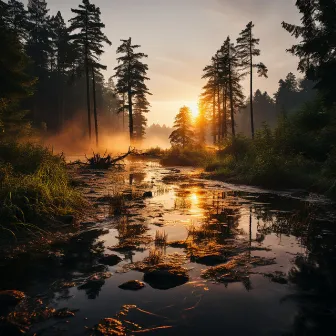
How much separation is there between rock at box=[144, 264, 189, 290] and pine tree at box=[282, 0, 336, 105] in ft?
44.1

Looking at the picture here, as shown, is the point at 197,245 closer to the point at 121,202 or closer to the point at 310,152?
the point at 121,202

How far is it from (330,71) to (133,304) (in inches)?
593

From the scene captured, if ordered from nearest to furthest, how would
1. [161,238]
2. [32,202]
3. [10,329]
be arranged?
[10,329] < [161,238] < [32,202]

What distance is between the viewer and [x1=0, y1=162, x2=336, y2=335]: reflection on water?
354cm

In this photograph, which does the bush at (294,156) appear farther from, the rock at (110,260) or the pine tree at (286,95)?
the pine tree at (286,95)

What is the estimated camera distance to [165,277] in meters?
4.55

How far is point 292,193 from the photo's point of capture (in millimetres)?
12555

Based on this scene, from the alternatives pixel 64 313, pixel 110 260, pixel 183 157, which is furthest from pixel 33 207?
pixel 183 157

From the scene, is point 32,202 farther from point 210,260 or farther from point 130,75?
point 130,75

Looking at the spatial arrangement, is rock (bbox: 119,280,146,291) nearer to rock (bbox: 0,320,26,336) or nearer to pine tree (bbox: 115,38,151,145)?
rock (bbox: 0,320,26,336)

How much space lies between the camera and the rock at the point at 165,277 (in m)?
4.42

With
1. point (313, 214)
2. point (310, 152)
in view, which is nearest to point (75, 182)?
point (313, 214)

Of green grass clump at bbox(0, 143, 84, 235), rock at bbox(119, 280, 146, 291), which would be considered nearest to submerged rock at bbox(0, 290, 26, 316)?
rock at bbox(119, 280, 146, 291)

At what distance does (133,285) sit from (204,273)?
1.17 meters
